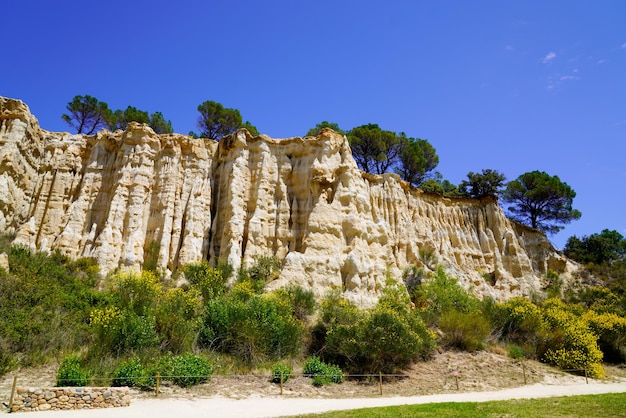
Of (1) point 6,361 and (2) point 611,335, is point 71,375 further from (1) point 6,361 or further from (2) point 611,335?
(2) point 611,335

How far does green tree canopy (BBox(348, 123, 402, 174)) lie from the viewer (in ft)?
144

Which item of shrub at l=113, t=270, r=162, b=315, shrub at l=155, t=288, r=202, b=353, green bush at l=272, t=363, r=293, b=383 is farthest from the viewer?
shrub at l=113, t=270, r=162, b=315

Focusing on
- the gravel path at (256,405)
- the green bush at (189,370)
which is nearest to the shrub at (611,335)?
the gravel path at (256,405)

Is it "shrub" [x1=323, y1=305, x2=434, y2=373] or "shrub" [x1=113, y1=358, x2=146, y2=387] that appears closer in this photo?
"shrub" [x1=113, y1=358, x2=146, y2=387]

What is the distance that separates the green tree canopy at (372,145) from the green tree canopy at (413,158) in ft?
3.68

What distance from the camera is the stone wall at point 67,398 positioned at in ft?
36.7

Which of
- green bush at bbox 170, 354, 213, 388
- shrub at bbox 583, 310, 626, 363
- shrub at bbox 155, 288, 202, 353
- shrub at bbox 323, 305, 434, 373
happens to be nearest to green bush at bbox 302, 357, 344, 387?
shrub at bbox 323, 305, 434, 373

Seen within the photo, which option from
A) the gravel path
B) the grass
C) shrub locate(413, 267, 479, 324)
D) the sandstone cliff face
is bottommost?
the gravel path

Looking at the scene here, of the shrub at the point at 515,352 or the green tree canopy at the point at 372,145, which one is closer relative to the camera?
the shrub at the point at 515,352

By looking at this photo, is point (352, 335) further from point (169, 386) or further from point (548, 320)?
point (548, 320)

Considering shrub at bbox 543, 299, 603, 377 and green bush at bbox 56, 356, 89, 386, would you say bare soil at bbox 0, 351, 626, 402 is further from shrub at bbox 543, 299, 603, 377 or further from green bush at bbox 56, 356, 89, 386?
shrub at bbox 543, 299, 603, 377

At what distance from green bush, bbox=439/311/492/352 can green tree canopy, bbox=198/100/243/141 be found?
27.1 metres

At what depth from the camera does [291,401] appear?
14.0m

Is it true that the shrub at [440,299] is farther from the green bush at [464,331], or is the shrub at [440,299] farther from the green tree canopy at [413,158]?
the green tree canopy at [413,158]
